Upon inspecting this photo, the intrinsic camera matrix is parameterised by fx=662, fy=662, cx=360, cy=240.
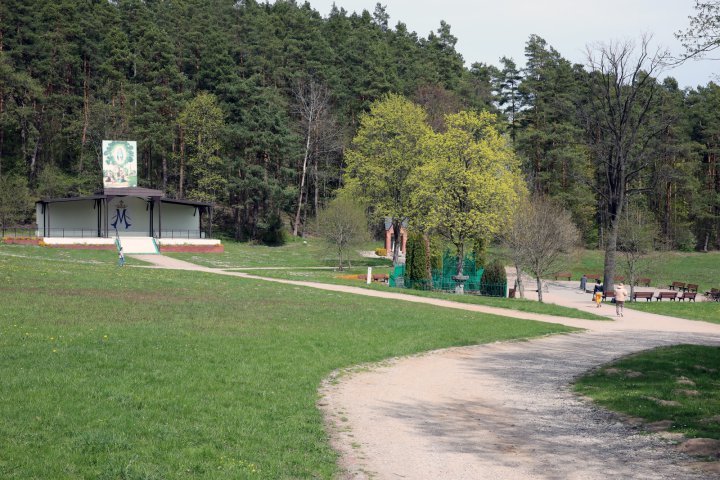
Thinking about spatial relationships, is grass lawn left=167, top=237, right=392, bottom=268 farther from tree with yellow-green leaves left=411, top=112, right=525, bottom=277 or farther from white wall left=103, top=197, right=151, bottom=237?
tree with yellow-green leaves left=411, top=112, right=525, bottom=277

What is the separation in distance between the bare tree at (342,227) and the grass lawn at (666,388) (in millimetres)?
28959

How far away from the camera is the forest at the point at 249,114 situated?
72938 mm

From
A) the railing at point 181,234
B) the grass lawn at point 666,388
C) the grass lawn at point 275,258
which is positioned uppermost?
the railing at point 181,234

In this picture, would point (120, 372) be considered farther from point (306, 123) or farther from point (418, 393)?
point (306, 123)

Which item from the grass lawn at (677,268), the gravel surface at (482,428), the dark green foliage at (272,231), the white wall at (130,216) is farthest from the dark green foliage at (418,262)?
the white wall at (130,216)

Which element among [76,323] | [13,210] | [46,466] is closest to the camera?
[46,466]

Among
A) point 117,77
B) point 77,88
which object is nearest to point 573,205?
point 117,77

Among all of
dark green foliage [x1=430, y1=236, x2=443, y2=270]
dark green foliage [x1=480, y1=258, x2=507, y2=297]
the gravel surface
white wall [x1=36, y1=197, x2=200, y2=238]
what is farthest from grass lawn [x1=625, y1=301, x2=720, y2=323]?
white wall [x1=36, y1=197, x2=200, y2=238]

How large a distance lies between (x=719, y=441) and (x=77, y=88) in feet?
275

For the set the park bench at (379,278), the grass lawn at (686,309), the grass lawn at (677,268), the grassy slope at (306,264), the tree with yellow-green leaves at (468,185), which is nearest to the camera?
the grassy slope at (306,264)

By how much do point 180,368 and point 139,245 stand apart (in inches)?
1774

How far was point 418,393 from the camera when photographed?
13.1 m

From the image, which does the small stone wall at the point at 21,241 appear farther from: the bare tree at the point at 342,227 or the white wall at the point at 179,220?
the bare tree at the point at 342,227

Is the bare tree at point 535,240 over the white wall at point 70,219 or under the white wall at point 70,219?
under
